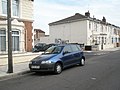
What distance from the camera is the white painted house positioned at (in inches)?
1891

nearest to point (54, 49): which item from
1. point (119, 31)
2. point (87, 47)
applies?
point (87, 47)

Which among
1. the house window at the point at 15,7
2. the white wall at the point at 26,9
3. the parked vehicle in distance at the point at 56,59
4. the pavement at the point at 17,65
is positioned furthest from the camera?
the white wall at the point at 26,9

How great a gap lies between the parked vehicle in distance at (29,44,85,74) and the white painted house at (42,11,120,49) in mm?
31237

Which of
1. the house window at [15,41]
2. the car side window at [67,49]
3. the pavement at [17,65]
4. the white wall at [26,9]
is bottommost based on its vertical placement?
the pavement at [17,65]

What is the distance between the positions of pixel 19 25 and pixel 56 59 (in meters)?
7.69

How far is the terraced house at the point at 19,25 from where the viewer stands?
18.8m

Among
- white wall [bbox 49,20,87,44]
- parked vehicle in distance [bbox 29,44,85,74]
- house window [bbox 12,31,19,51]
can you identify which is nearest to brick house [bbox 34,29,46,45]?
white wall [bbox 49,20,87,44]

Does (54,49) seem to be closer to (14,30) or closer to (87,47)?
(14,30)

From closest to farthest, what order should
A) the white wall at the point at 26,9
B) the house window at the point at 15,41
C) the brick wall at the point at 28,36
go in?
1. the house window at the point at 15,41
2. the white wall at the point at 26,9
3. the brick wall at the point at 28,36

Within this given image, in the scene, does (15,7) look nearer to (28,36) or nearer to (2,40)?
(28,36)

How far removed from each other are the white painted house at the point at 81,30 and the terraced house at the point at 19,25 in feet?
87.1

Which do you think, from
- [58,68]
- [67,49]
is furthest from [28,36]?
[58,68]

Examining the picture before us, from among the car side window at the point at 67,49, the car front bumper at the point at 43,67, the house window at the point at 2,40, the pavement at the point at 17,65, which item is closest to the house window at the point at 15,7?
the house window at the point at 2,40

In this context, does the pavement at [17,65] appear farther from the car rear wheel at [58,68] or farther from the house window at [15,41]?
the car rear wheel at [58,68]
